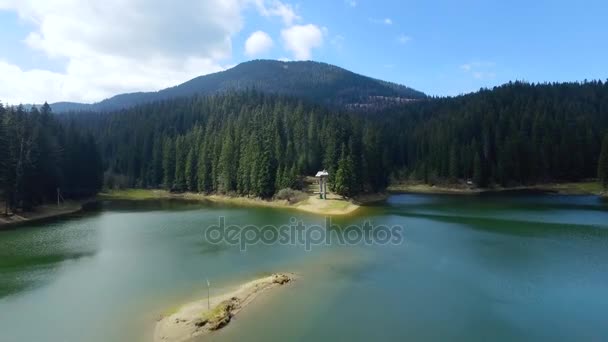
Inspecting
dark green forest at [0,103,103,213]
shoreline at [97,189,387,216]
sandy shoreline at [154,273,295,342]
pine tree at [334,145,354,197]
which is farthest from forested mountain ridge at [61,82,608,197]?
sandy shoreline at [154,273,295,342]

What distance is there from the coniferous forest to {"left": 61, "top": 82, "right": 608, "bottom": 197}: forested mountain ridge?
36 cm

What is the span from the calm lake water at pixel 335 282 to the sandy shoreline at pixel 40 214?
232 inches

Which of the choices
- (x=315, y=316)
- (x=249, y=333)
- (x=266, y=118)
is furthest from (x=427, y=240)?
(x=266, y=118)

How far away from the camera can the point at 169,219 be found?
67625 millimetres

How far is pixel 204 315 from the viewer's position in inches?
967

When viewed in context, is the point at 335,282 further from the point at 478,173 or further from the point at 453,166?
the point at 453,166

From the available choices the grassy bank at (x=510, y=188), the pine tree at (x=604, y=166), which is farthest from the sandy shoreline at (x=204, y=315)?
the grassy bank at (x=510, y=188)

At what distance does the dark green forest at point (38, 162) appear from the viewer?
6303 centimetres

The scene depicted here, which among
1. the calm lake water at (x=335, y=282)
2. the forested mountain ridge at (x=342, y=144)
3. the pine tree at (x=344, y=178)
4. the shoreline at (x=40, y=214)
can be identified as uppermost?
the forested mountain ridge at (x=342, y=144)

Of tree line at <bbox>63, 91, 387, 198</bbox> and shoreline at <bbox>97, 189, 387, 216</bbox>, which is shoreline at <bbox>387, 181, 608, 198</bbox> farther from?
shoreline at <bbox>97, 189, 387, 216</bbox>

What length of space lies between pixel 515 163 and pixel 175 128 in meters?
116

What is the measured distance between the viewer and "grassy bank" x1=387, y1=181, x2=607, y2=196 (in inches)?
4044

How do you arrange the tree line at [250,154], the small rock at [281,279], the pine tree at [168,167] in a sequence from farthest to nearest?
the pine tree at [168,167]
the tree line at [250,154]
the small rock at [281,279]

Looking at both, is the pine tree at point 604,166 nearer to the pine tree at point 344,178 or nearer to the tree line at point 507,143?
the tree line at point 507,143
